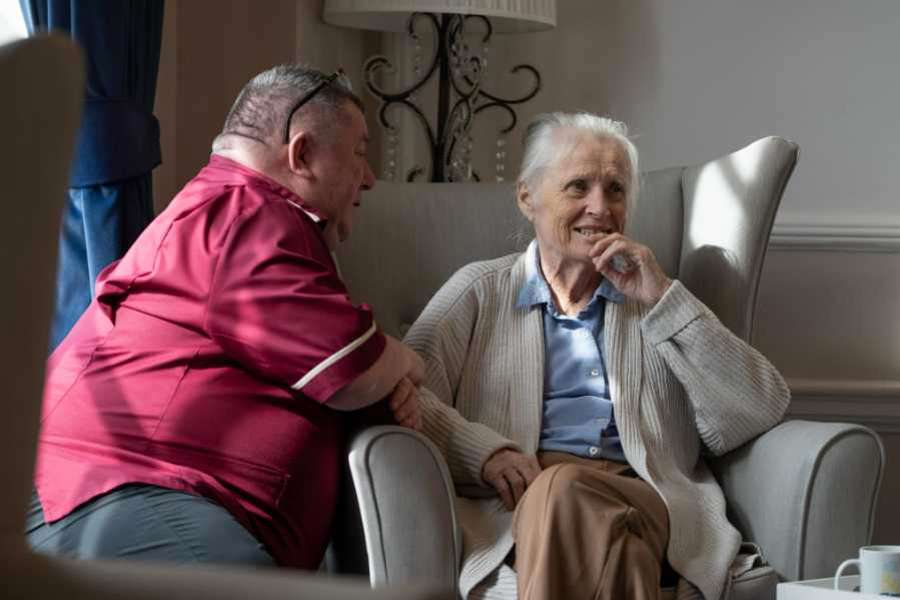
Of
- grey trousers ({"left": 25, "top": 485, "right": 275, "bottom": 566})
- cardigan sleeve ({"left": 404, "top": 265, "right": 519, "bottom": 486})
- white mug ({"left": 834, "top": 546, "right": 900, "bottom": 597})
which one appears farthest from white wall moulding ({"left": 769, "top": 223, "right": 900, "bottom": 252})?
grey trousers ({"left": 25, "top": 485, "right": 275, "bottom": 566})

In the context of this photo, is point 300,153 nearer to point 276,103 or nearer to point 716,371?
point 276,103

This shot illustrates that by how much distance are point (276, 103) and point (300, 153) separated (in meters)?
0.09

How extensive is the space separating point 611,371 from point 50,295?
5.56 ft

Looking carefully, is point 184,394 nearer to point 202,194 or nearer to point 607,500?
point 202,194

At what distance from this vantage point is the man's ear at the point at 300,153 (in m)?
2.31

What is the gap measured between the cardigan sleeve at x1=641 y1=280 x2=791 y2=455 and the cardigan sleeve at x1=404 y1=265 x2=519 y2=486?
325 mm

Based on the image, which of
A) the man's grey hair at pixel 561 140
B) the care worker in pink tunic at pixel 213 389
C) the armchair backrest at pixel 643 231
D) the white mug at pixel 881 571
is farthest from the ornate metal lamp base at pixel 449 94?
the white mug at pixel 881 571

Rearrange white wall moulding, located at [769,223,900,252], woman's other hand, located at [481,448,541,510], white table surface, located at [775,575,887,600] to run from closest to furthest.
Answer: white table surface, located at [775,575,887,600] → woman's other hand, located at [481,448,541,510] → white wall moulding, located at [769,223,900,252]

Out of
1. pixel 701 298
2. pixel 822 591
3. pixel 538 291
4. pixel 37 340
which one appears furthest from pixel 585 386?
pixel 37 340

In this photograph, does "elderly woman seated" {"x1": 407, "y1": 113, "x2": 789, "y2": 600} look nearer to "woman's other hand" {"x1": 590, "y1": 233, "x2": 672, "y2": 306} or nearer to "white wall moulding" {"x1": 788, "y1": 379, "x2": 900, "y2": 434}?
"woman's other hand" {"x1": 590, "y1": 233, "x2": 672, "y2": 306}

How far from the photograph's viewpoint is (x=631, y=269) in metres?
2.66

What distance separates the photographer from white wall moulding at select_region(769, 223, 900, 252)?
3592mm

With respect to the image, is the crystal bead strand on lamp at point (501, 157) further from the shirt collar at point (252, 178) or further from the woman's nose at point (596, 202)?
the shirt collar at point (252, 178)

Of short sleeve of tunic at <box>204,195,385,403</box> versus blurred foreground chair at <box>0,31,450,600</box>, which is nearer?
blurred foreground chair at <box>0,31,450,600</box>
